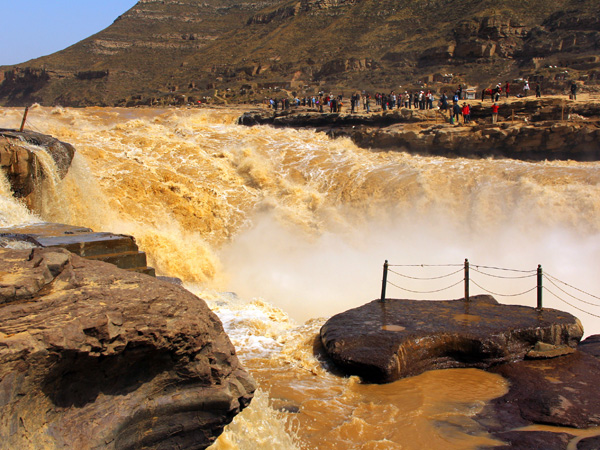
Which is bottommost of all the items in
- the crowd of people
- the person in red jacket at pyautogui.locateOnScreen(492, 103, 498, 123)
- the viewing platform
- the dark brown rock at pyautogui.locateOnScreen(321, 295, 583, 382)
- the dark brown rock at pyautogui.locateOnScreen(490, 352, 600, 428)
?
the dark brown rock at pyautogui.locateOnScreen(490, 352, 600, 428)

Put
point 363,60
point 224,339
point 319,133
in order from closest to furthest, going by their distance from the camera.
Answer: point 224,339 → point 319,133 → point 363,60

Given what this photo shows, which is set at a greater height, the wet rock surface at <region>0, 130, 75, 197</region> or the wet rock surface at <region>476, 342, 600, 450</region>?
the wet rock surface at <region>0, 130, 75, 197</region>

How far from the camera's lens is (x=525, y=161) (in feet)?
55.9

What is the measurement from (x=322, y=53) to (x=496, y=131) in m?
36.7

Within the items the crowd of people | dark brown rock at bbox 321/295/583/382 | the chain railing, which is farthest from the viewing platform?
the crowd of people

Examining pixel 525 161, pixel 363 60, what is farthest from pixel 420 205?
pixel 363 60

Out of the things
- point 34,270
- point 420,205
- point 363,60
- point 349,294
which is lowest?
point 349,294

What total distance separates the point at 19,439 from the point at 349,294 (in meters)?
9.57

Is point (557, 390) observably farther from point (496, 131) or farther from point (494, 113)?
point (494, 113)

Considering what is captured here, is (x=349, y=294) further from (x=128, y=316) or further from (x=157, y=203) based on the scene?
(x=128, y=316)

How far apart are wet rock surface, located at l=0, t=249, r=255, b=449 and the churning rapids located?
2262 millimetres

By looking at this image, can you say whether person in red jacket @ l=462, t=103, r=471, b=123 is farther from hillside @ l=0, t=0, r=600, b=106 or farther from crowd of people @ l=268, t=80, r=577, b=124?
hillside @ l=0, t=0, r=600, b=106

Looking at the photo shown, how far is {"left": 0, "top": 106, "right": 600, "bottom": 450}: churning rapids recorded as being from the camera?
680cm

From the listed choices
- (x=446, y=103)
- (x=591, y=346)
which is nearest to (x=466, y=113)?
(x=446, y=103)
